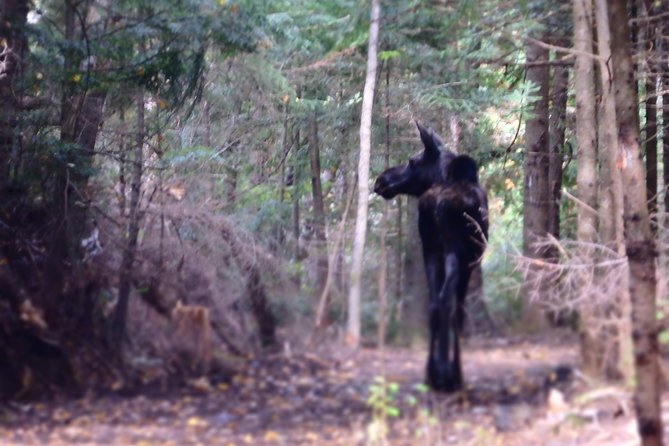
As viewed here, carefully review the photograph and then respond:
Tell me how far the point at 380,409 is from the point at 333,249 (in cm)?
304

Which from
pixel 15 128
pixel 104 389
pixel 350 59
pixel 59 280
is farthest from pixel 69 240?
pixel 350 59

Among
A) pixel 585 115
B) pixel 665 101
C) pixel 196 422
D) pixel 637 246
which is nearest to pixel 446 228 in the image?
pixel 585 115

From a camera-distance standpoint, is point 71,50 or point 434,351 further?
point 71,50

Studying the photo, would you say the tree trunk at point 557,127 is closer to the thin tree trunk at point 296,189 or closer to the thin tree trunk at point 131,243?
the thin tree trunk at point 296,189

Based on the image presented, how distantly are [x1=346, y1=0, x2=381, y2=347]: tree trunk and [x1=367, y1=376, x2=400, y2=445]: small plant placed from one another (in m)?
0.82

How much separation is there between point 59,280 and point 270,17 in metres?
5.84

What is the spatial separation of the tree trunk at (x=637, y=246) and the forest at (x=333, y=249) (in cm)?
2

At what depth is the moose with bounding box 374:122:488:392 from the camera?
9000mm

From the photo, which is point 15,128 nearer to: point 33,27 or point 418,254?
point 33,27

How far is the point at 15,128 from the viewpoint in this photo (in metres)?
11.8

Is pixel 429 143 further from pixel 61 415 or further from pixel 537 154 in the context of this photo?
pixel 537 154

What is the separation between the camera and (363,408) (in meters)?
8.34

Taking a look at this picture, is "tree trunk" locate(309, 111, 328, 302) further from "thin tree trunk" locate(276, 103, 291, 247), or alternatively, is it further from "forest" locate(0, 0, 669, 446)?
"thin tree trunk" locate(276, 103, 291, 247)

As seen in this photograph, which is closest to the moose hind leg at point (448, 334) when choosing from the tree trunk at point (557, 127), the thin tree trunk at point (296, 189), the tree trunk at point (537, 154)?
the thin tree trunk at point (296, 189)
